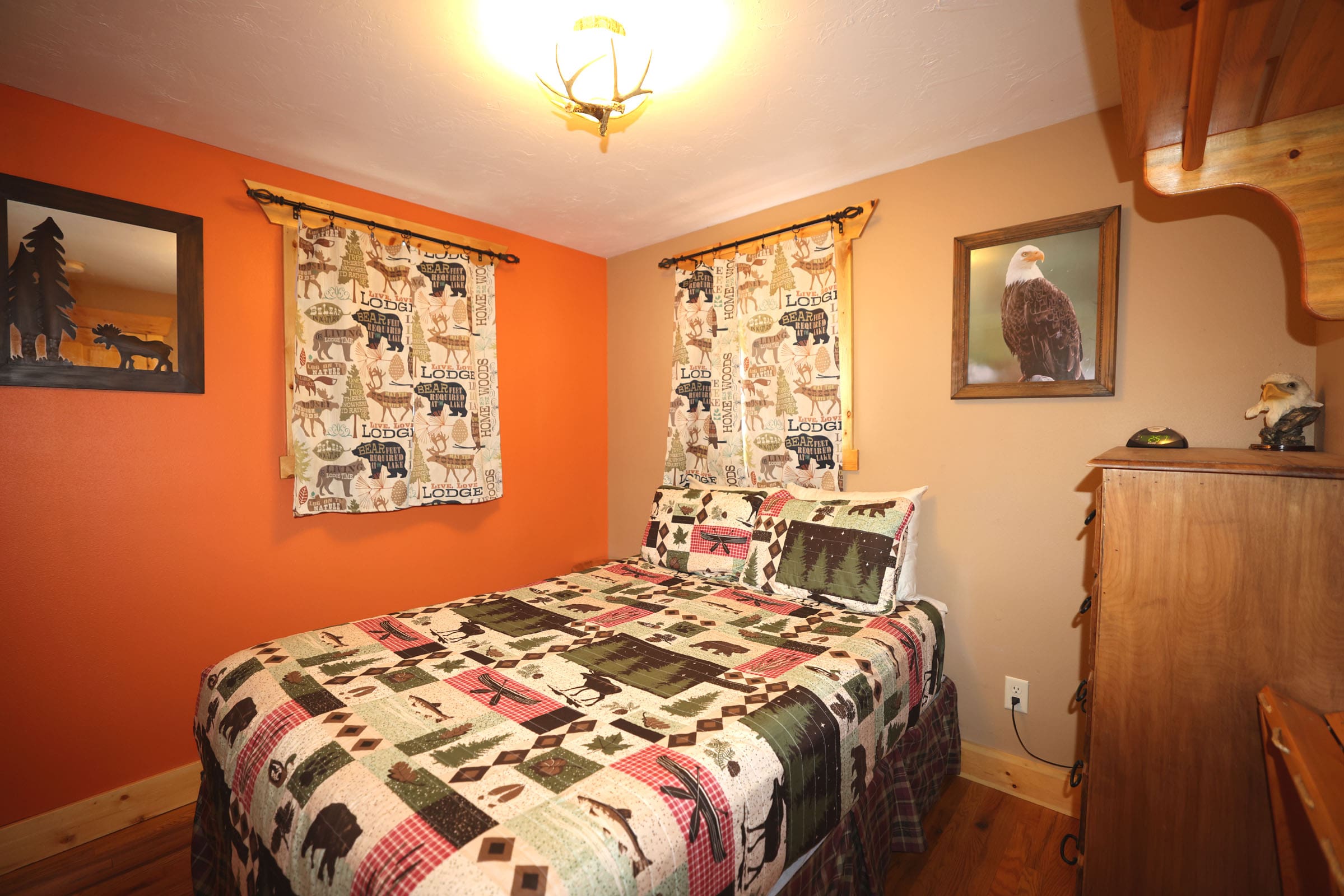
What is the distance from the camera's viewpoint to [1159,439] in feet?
5.40

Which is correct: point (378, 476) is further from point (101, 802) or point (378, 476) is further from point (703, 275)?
point (703, 275)

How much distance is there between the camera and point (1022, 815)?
78.7 inches

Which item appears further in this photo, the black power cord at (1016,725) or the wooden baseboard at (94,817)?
the black power cord at (1016,725)

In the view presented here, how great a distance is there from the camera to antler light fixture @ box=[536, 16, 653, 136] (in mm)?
1395

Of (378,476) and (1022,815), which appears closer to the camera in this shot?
(1022,815)

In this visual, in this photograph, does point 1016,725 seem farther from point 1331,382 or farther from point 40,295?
point 40,295

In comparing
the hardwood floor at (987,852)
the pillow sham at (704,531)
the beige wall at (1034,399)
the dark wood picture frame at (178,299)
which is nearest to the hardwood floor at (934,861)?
the hardwood floor at (987,852)

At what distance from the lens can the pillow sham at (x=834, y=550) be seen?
200 centimetres

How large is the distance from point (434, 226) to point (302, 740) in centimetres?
246

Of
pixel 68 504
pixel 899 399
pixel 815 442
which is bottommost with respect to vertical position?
A: pixel 68 504

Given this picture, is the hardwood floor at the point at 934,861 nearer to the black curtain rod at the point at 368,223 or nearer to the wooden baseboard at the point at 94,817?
the wooden baseboard at the point at 94,817

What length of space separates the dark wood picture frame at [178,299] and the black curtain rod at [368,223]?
0.26m

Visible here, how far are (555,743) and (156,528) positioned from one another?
6.40 feet

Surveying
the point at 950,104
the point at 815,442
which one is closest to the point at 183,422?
the point at 815,442
